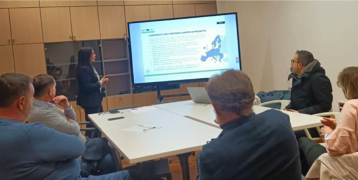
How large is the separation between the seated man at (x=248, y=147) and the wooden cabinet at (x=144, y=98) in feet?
15.9

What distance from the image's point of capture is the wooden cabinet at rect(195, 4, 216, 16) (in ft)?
20.9

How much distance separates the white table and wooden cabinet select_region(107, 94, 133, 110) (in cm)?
271

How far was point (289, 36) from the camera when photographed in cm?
468

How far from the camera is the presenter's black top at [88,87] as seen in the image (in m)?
4.29

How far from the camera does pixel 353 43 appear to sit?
357 centimetres

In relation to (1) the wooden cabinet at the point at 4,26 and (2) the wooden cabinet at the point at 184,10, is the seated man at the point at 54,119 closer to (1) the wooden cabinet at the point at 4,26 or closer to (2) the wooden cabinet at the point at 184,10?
(1) the wooden cabinet at the point at 4,26

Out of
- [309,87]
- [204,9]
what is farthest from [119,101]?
[309,87]

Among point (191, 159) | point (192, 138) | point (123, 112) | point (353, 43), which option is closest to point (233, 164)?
point (192, 138)

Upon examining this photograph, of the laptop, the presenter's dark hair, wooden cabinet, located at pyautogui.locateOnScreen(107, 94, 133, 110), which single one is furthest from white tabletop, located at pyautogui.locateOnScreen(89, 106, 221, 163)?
wooden cabinet, located at pyautogui.locateOnScreen(107, 94, 133, 110)

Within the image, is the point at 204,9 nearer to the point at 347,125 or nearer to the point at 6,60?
the point at 6,60

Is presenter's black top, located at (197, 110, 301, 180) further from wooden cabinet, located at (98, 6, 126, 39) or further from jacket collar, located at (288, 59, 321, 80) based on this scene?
wooden cabinet, located at (98, 6, 126, 39)

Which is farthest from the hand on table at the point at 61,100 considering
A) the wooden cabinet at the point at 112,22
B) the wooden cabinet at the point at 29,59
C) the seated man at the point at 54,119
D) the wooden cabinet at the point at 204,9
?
the wooden cabinet at the point at 204,9

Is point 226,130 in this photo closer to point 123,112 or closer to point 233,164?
point 233,164

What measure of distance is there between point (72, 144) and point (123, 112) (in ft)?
5.58
